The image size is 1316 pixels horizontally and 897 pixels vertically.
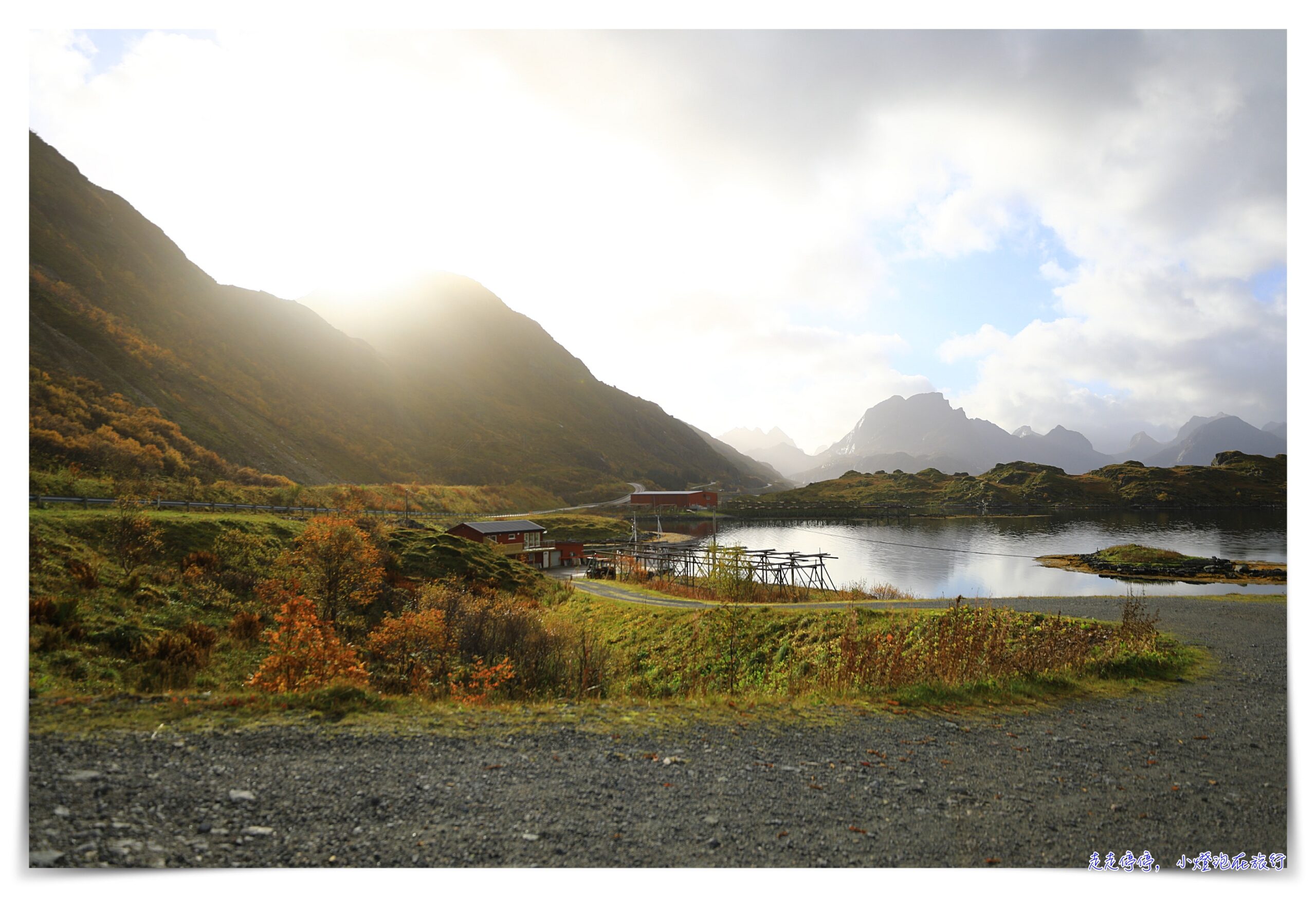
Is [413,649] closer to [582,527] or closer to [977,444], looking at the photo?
[582,527]

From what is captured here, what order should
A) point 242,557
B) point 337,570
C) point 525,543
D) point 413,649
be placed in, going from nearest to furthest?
point 413,649 → point 242,557 → point 337,570 → point 525,543

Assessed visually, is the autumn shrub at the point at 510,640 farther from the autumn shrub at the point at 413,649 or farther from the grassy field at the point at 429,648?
the autumn shrub at the point at 413,649

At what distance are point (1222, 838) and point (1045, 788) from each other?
1241 millimetres

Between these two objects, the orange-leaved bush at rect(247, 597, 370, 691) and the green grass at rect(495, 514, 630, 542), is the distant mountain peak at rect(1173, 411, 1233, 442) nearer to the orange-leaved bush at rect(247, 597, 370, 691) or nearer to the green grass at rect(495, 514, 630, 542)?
the orange-leaved bush at rect(247, 597, 370, 691)

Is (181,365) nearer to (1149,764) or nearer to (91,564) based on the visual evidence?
(91,564)

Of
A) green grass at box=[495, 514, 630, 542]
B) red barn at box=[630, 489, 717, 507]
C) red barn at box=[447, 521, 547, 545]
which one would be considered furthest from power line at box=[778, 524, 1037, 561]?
red barn at box=[447, 521, 547, 545]

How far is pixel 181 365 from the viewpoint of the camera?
36156mm

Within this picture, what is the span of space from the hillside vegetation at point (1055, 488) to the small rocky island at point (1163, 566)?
6.59 ft

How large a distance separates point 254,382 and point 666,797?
59069mm

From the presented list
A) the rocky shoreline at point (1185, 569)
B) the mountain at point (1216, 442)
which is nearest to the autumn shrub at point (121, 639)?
the mountain at point (1216, 442)

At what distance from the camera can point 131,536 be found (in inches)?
307

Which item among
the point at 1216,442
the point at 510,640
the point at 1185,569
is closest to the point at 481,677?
the point at 510,640

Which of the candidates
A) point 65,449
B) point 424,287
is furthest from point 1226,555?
point 424,287

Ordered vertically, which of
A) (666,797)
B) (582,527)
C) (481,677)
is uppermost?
(666,797)
